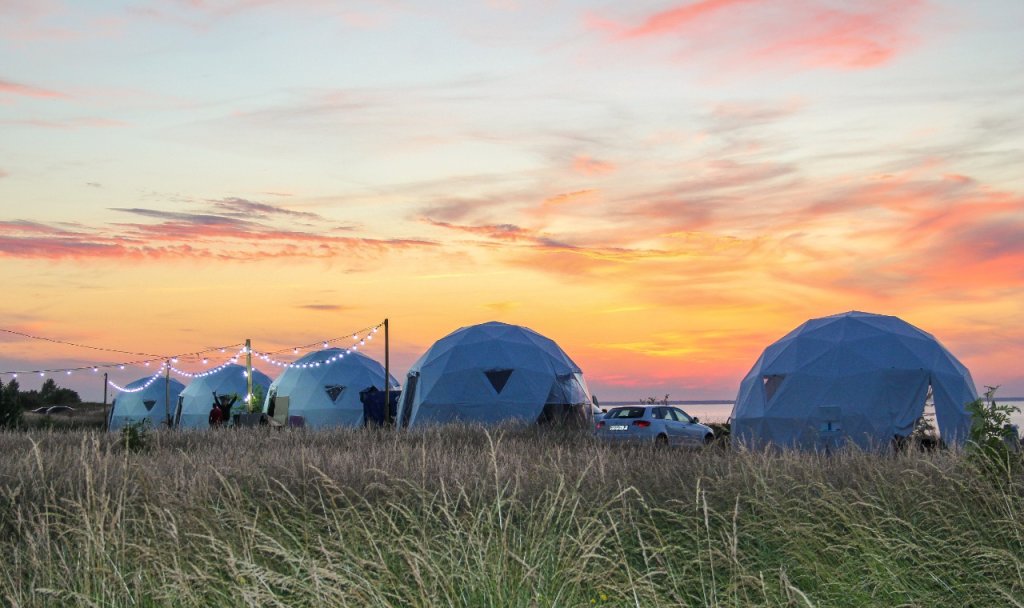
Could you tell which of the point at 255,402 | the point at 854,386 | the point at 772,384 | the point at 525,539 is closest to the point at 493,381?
the point at 772,384

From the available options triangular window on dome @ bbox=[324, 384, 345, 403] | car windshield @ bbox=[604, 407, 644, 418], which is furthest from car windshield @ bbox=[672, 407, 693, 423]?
triangular window on dome @ bbox=[324, 384, 345, 403]

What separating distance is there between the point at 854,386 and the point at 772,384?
2681 mm

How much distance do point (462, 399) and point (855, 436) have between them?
54.6 ft

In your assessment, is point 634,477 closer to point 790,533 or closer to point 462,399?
point 790,533

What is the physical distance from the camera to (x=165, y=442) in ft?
85.7

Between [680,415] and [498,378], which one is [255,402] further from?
[680,415]

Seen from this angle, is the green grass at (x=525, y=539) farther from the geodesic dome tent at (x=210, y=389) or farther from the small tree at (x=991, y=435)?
the geodesic dome tent at (x=210, y=389)

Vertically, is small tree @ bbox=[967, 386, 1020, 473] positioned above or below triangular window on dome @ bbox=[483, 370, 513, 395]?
below

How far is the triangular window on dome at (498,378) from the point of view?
3938 centimetres

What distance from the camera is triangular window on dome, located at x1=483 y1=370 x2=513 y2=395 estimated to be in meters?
39.4

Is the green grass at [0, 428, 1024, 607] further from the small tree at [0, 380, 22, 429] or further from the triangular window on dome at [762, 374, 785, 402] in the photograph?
the small tree at [0, 380, 22, 429]

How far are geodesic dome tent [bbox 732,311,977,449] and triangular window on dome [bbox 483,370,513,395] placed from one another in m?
11.8

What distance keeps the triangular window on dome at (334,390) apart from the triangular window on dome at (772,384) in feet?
107

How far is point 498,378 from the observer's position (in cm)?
3959
